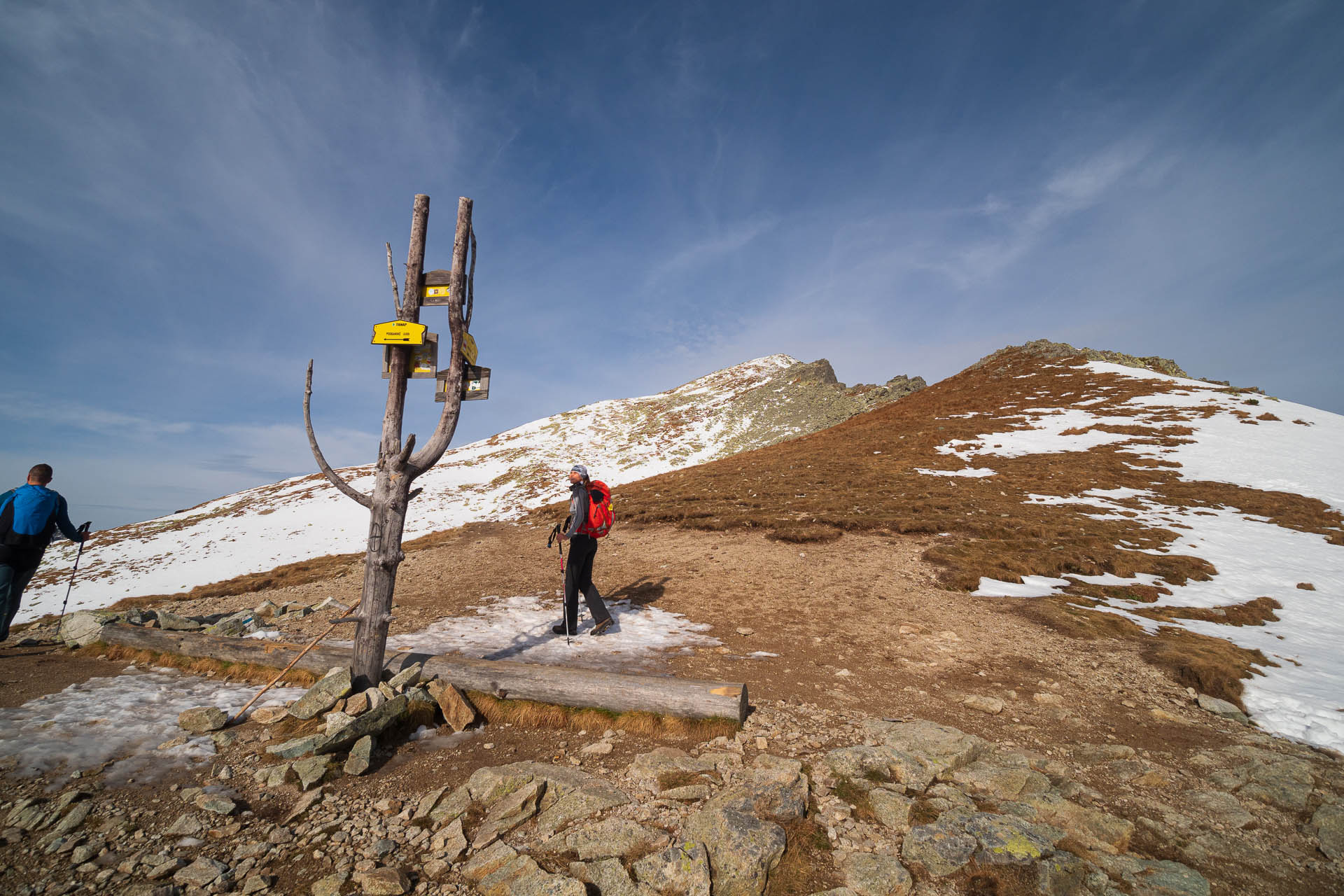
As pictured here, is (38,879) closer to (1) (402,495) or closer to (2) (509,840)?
(2) (509,840)

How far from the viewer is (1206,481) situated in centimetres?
2094

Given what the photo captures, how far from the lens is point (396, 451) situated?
22.0ft

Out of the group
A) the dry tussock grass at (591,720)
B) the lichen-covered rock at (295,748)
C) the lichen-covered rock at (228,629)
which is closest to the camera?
the lichen-covered rock at (295,748)

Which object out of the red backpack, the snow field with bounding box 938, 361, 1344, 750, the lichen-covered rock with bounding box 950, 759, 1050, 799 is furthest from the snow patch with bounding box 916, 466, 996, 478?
the lichen-covered rock with bounding box 950, 759, 1050, 799

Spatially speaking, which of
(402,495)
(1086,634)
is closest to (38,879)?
(402,495)

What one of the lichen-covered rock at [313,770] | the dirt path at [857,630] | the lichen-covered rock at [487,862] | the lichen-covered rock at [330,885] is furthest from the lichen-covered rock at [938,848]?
the lichen-covered rock at [313,770]

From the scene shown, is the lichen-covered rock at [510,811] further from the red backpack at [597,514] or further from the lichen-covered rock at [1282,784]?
the lichen-covered rock at [1282,784]

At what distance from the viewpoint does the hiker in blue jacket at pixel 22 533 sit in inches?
313

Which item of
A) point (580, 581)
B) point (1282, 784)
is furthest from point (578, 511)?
point (1282, 784)

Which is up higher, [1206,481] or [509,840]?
[1206,481]

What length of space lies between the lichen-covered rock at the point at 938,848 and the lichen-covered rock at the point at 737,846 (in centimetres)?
97

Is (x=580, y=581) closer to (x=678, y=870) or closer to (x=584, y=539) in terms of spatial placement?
(x=584, y=539)

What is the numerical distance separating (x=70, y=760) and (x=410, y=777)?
10.3 ft

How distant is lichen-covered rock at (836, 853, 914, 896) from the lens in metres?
3.52
